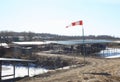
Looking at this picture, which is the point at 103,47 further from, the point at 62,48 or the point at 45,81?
the point at 45,81

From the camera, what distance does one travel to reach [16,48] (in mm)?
55688

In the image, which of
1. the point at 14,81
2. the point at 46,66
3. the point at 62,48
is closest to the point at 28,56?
the point at 46,66

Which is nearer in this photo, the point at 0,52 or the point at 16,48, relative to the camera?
the point at 0,52

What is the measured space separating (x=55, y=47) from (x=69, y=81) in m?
48.1

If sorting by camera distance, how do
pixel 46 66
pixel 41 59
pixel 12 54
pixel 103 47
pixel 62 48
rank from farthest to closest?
pixel 103 47 < pixel 62 48 < pixel 12 54 < pixel 41 59 < pixel 46 66

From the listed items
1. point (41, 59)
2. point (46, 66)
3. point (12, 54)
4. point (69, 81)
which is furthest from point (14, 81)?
point (12, 54)

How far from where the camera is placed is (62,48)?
64.4m

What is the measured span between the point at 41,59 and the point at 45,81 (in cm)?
2960

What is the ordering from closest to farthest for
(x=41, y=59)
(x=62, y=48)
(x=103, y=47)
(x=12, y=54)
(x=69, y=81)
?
1. (x=69, y=81)
2. (x=41, y=59)
3. (x=12, y=54)
4. (x=62, y=48)
5. (x=103, y=47)

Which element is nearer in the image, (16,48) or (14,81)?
(14,81)

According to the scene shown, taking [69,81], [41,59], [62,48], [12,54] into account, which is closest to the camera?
[69,81]

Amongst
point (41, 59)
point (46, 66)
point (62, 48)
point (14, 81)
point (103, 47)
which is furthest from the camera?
point (103, 47)

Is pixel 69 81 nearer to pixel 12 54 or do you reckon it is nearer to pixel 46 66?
pixel 46 66

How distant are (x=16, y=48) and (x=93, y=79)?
3786 centimetres
